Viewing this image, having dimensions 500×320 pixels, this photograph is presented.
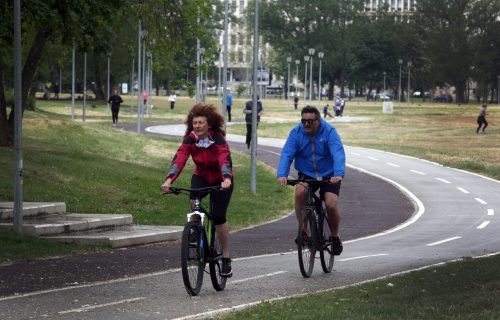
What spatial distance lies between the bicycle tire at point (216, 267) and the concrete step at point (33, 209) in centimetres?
641

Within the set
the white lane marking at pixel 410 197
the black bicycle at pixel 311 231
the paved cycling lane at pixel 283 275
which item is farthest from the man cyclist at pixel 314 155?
the white lane marking at pixel 410 197

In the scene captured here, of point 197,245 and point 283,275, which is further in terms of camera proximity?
point 283,275

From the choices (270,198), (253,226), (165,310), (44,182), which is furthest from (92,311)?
(270,198)

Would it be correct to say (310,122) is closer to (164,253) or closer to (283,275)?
(283,275)

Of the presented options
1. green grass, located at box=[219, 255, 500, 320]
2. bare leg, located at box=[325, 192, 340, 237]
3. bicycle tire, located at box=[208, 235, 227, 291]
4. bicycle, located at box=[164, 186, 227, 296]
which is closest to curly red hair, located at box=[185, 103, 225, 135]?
bicycle, located at box=[164, 186, 227, 296]

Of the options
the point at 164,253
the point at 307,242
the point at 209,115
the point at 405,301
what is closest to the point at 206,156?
the point at 209,115

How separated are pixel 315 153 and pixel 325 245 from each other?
1.01 metres

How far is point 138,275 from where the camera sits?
12.2 meters

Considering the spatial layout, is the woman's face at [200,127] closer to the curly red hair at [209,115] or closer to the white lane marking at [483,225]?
the curly red hair at [209,115]

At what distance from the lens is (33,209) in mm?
16875

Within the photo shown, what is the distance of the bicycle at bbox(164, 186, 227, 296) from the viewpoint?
32.0ft

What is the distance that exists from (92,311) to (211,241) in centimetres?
152

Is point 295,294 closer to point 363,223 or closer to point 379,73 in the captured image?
point 363,223

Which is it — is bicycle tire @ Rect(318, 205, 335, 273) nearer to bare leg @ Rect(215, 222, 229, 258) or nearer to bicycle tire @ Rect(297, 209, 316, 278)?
bicycle tire @ Rect(297, 209, 316, 278)
